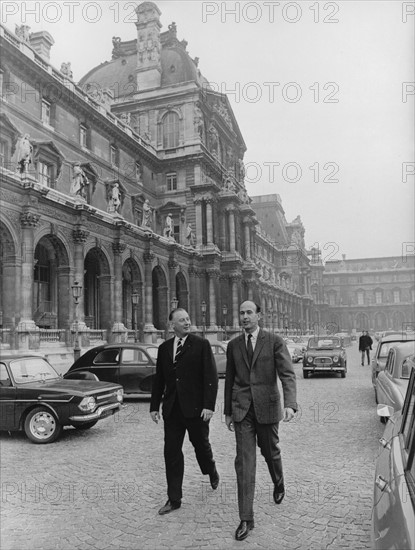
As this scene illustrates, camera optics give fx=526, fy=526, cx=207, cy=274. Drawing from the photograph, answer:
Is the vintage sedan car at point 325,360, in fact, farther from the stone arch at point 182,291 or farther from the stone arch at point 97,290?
the stone arch at point 182,291

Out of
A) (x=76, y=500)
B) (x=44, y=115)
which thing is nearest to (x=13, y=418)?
(x=76, y=500)

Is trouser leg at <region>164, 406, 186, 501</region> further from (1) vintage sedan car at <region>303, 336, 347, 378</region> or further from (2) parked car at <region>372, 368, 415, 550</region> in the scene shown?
(1) vintage sedan car at <region>303, 336, 347, 378</region>

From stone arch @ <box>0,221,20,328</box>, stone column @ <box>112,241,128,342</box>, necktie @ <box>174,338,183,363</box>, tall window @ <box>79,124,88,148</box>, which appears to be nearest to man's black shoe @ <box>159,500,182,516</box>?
necktie @ <box>174,338,183,363</box>

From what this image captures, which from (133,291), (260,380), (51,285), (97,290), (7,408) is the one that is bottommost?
(7,408)

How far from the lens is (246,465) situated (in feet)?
16.1

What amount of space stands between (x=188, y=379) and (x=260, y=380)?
2.92 feet

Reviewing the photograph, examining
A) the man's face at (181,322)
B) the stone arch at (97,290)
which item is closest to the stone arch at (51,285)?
the stone arch at (97,290)

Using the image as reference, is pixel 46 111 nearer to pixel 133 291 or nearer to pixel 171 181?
pixel 133 291

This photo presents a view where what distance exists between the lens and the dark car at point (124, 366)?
13891 mm

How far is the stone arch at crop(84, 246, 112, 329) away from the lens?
2991cm

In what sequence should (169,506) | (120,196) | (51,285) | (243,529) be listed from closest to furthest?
(243,529) < (169,506) < (51,285) < (120,196)

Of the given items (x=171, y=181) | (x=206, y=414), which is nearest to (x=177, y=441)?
(x=206, y=414)

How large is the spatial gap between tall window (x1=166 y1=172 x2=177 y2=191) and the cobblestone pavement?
4008 centimetres

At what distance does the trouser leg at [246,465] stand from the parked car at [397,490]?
151 cm
